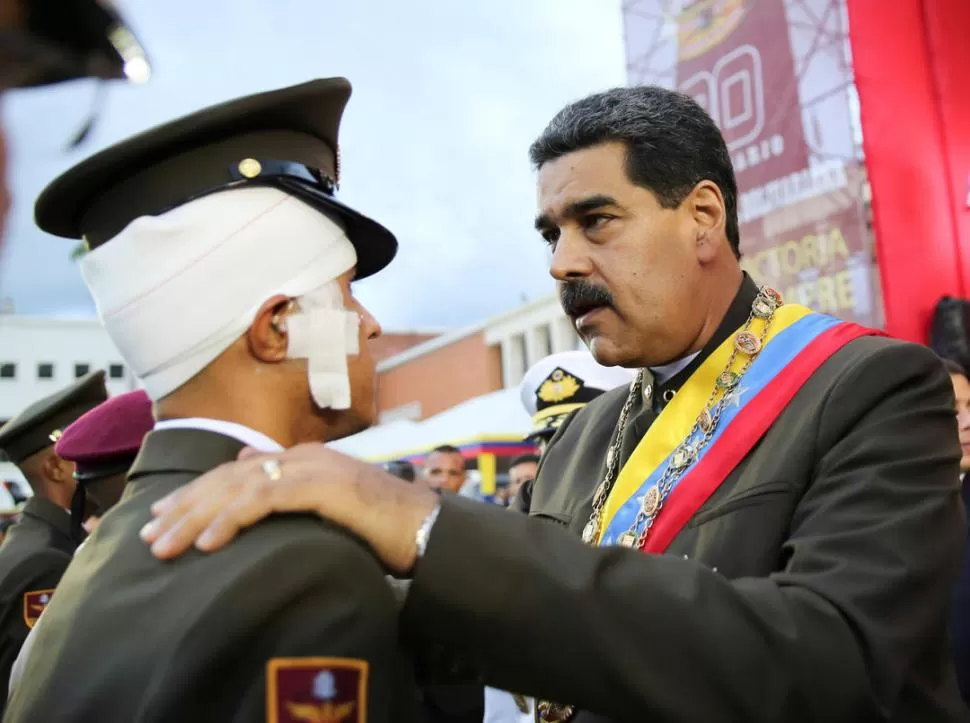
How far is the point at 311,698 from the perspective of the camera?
1146 millimetres

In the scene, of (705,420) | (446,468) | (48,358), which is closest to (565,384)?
(705,420)

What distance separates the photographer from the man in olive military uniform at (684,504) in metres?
1.33

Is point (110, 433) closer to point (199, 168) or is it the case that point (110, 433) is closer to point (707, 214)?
point (199, 168)

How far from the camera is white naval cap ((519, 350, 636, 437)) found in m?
4.76

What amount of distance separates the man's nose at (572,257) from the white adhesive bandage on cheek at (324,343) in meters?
0.73

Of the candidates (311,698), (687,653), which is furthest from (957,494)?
(311,698)

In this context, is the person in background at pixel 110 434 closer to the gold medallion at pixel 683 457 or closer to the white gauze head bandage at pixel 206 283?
the white gauze head bandage at pixel 206 283

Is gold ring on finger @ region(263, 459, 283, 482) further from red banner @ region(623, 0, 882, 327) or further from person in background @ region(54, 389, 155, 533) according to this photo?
red banner @ region(623, 0, 882, 327)

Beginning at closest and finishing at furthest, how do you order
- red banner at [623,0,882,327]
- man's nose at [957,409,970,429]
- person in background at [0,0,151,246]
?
person in background at [0,0,151,246] < man's nose at [957,409,970,429] < red banner at [623,0,882,327]

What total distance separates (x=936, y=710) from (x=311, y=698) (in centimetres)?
121

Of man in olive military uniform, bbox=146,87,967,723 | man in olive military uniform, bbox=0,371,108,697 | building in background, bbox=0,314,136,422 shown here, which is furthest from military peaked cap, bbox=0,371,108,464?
building in background, bbox=0,314,136,422

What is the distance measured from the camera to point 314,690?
3.78 ft

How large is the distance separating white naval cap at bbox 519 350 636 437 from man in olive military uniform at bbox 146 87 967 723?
7.27 feet

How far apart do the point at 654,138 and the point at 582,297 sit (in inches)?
16.7
